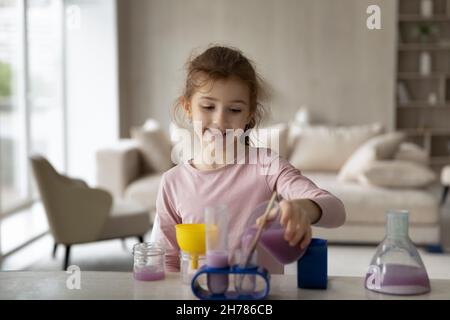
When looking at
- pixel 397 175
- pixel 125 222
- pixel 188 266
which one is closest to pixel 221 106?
pixel 188 266

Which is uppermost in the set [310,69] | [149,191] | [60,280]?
[310,69]

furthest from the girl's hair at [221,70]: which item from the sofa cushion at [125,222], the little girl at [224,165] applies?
the sofa cushion at [125,222]

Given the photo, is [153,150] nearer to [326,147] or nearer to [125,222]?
[125,222]

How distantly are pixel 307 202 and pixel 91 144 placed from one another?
19.1ft

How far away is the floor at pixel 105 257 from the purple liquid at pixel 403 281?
2.49 m

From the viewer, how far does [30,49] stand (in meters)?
5.95

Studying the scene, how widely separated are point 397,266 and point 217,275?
0.28 m

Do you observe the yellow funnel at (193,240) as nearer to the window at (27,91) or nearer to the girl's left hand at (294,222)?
the girl's left hand at (294,222)

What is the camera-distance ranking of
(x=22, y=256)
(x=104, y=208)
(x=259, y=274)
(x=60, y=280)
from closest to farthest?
(x=259, y=274) < (x=60, y=280) < (x=104, y=208) < (x=22, y=256)

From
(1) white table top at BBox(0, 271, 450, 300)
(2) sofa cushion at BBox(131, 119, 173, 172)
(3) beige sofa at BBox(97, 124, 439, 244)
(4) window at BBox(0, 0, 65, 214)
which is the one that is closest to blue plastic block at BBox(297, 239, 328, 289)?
(1) white table top at BBox(0, 271, 450, 300)

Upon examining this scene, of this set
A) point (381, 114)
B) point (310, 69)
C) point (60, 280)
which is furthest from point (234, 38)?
point (60, 280)

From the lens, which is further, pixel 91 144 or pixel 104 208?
pixel 91 144

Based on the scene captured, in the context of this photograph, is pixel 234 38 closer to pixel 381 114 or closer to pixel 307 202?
pixel 381 114

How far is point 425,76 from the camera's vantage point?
701 centimetres
